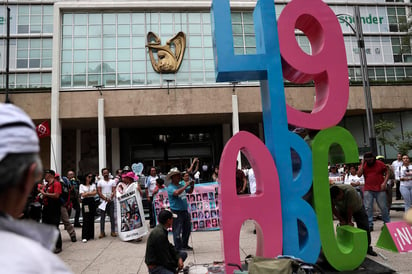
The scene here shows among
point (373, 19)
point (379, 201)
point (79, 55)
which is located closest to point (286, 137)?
point (379, 201)

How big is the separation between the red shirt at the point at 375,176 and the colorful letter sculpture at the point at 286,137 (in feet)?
7.60

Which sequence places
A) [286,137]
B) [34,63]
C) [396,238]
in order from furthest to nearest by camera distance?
[34,63] < [396,238] < [286,137]

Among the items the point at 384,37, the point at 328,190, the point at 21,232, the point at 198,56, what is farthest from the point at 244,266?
the point at 384,37

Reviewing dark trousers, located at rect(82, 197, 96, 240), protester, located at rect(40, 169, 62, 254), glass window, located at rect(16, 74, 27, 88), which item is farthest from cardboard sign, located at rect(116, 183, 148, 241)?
glass window, located at rect(16, 74, 27, 88)

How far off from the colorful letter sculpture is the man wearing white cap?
371 cm

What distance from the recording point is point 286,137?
5027mm

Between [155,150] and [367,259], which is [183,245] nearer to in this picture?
[367,259]

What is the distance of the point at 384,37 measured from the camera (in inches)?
1172

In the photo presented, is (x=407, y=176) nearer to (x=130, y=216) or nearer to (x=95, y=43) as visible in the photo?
(x=130, y=216)

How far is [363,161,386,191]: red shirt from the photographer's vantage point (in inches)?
280

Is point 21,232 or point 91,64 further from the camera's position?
point 91,64

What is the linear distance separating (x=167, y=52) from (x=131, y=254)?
18599mm

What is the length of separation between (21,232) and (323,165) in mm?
4849

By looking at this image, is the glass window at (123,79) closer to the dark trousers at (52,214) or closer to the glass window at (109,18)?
the glass window at (109,18)
